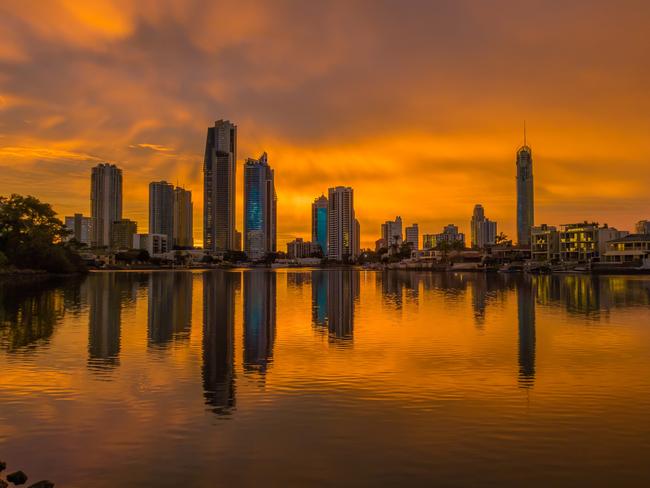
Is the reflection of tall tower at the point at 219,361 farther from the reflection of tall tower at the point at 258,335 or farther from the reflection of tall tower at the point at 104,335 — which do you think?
the reflection of tall tower at the point at 104,335

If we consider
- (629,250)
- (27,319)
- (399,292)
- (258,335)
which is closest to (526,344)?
(258,335)

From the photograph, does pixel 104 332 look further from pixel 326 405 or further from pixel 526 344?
pixel 526 344

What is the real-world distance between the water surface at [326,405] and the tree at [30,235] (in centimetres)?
10196

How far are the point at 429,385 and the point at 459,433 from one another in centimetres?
607

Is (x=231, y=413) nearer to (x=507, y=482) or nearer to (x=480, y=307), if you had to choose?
(x=507, y=482)

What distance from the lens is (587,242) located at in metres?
191

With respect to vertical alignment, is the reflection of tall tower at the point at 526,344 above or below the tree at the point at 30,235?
below

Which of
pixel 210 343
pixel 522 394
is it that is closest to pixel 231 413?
pixel 522 394

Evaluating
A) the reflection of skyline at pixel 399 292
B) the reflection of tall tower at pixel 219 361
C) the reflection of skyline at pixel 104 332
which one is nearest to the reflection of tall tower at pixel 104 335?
the reflection of skyline at pixel 104 332

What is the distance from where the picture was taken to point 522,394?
21500mm

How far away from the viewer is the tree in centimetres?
13212

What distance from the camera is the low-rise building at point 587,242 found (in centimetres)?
18825

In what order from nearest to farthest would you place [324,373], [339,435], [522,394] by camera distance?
[339,435] < [522,394] < [324,373]

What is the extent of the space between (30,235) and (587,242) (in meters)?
163
